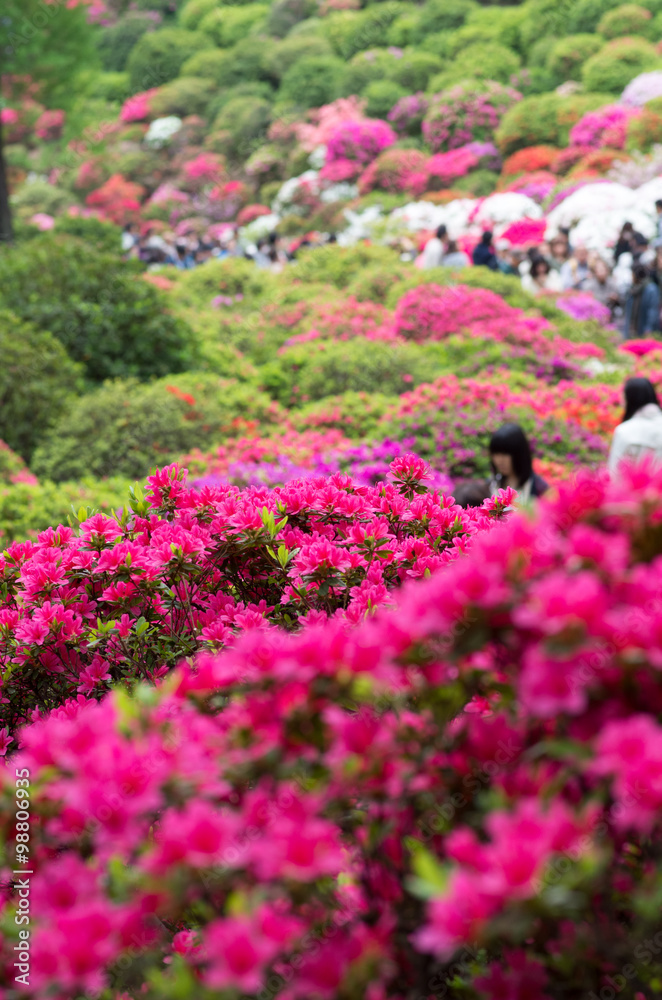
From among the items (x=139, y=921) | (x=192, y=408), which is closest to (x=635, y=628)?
(x=139, y=921)

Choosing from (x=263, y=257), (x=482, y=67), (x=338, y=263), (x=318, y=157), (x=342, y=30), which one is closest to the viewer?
(x=338, y=263)

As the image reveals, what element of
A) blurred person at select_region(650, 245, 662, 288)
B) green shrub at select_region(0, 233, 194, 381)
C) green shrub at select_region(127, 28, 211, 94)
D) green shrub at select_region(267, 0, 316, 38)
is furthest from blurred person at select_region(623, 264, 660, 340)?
green shrub at select_region(127, 28, 211, 94)

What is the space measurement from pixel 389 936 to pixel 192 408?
631 cm

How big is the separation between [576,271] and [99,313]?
8053 mm

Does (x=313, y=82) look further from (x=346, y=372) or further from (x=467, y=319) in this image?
(x=346, y=372)

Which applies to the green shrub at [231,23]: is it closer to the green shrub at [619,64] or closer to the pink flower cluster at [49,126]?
the pink flower cluster at [49,126]

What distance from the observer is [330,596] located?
6.97 ft

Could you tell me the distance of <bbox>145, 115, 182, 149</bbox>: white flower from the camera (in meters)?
30.4

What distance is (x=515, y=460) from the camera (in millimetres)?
4367

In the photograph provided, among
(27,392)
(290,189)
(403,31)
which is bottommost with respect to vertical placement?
(290,189)

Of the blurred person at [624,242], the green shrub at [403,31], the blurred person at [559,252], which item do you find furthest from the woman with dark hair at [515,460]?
the green shrub at [403,31]

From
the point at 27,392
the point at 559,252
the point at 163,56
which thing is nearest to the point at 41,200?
the point at 163,56

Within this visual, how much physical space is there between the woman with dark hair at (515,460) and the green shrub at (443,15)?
29.7 meters

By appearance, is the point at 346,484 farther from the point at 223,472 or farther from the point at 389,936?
the point at 223,472
